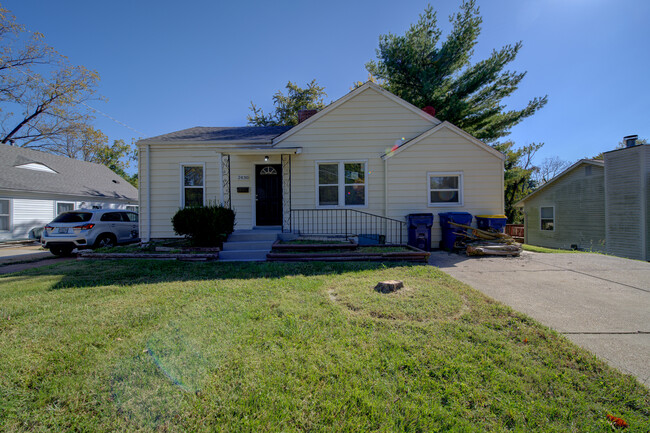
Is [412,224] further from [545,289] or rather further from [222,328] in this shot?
[222,328]

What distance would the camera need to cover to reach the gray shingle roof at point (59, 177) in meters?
13.7

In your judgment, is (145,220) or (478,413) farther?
(145,220)

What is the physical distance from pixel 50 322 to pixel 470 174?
10.3 metres

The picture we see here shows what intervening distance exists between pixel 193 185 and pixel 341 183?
5.21 meters

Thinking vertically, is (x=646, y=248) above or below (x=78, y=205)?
below

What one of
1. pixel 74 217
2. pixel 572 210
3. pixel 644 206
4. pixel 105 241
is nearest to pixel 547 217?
pixel 572 210

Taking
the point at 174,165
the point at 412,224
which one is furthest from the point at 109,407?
the point at 174,165

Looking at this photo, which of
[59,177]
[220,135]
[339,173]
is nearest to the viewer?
[339,173]

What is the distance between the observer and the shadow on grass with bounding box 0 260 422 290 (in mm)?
5207

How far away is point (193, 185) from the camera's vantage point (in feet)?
31.2

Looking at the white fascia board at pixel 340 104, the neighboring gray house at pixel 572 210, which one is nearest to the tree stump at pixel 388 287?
the white fascia board at pixel 340 104

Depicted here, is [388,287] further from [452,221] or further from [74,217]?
[74,217]

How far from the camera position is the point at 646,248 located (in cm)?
1138

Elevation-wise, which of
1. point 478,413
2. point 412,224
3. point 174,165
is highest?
point 174,165
